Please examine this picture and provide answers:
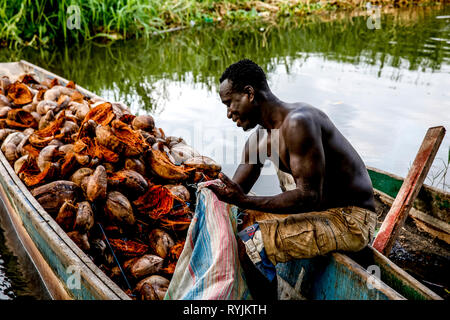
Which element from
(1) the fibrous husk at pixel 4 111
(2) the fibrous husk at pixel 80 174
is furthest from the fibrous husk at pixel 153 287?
(1) the fibrous husk at pixel 4 111

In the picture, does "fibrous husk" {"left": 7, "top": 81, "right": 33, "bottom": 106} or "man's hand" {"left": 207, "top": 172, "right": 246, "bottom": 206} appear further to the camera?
"fibrous husk" {"left": 7, "top": 81, "right": 33, "bottom": 106}

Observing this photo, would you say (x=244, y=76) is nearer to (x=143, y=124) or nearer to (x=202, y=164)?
(x=202, y=164)

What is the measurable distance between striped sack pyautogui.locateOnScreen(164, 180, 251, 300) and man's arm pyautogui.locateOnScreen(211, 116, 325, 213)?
0.26m

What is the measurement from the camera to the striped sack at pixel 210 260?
1.76 meters

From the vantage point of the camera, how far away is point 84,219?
2322 mm

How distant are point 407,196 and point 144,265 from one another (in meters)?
1.67

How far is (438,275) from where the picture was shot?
8.91ft

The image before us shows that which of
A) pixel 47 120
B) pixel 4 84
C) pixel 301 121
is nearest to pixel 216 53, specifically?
pixel 4 84

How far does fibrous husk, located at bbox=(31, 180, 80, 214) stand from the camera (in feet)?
8.11

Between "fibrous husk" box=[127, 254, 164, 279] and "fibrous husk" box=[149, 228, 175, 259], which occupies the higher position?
"fibrous husk" box=[149, 228, 175, 259]

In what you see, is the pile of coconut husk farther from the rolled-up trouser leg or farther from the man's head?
the man's head

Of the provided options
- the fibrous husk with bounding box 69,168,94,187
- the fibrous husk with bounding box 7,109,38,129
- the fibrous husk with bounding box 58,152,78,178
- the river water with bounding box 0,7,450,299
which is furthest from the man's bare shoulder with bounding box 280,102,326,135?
the fibrous husk with bounding box 7,109,38,129

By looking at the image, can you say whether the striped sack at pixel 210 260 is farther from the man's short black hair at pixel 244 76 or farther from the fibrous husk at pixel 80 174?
the fibrous husk at pixel 80 174
